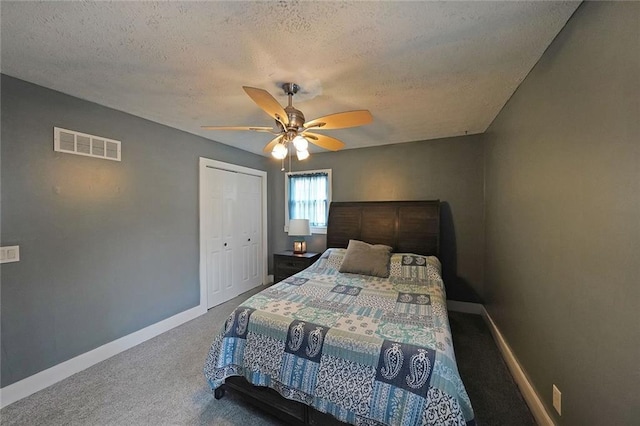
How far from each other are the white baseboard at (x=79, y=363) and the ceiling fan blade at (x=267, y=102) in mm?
2675

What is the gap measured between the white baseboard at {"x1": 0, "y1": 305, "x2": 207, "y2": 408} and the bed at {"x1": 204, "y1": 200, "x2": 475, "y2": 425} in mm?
1349

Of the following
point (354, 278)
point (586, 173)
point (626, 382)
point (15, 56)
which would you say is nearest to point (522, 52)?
point (586, 173)

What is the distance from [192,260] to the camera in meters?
3.21

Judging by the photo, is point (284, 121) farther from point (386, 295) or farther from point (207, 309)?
point (207, 309)

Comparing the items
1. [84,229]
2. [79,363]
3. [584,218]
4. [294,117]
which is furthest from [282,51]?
[79,363]

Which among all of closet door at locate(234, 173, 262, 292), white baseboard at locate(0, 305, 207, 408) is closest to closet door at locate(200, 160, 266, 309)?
closet door at locate(234, 173, 262, 292)

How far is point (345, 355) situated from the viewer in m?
1.44

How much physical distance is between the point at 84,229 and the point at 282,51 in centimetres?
235

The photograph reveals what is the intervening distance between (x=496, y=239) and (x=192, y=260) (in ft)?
12.0

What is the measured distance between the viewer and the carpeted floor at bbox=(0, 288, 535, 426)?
166 centimetres

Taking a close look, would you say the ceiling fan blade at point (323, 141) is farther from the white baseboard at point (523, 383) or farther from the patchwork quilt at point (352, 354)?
the white baseboard at point (523, 383)

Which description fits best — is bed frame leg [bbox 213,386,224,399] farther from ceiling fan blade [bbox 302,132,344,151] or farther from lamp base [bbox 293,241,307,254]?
lamp base [bbox 293,241,307,254]

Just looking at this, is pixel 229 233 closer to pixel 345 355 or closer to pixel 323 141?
pixel 323 141

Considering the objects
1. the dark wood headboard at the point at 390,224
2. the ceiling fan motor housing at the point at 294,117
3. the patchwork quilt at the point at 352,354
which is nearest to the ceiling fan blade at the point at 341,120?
the ceiling fan motor housing at the point at 294,117
